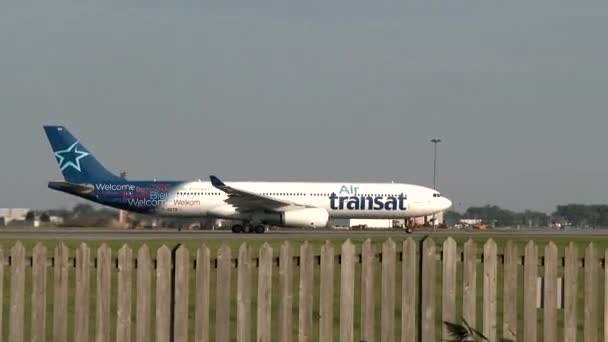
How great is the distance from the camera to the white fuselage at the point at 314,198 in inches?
2135

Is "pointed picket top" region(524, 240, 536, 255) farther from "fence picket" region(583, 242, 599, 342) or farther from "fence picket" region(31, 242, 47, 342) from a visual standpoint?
"fence picket" region(31, 242, 47, 342)

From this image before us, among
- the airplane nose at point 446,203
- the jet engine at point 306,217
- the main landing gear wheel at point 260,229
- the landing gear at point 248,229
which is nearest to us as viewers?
the jet engine at point 306,217

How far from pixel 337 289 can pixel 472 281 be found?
1.72m

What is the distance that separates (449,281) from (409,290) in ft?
1.20

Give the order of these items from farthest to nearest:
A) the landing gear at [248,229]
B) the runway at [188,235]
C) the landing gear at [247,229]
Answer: the landing gear at [247,229]
the landing gear at [248,229]
the runway at [188,235]

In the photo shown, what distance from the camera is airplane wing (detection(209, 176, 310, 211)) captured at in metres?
52.4

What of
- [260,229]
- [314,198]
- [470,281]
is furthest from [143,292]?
[314,198]

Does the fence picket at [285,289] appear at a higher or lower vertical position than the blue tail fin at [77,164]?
lower

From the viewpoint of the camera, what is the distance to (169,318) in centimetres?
998

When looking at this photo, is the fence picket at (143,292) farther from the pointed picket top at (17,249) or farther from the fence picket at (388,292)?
the fence picket at (388,292)

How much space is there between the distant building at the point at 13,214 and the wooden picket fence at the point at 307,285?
62.5 m

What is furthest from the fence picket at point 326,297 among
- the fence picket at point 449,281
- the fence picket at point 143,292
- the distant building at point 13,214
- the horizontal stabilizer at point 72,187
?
the distant building at point 13,214

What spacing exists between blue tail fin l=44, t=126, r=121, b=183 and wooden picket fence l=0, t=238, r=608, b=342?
147 feet

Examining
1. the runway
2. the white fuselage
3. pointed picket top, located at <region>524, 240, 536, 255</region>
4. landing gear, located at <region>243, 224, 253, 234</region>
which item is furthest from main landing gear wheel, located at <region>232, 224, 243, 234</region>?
pointed picket top, located at <region>524, 240, 536, 255</region>
